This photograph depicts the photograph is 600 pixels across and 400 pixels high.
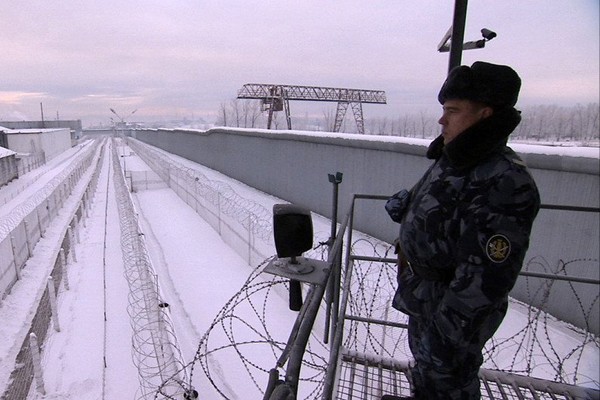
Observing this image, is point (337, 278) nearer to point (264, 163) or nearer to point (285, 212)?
point (285, 212)

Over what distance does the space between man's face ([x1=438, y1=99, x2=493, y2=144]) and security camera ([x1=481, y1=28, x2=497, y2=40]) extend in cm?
278

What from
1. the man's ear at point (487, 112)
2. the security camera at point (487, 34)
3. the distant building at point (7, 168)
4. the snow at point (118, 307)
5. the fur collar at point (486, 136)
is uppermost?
the security camera at point (487, 34)

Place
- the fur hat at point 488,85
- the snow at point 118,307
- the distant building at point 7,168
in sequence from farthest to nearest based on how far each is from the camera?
the distant building at point 7,168, the snow at point 118,307, the fur hat at point 488,85

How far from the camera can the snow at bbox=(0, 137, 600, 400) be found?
5234mm

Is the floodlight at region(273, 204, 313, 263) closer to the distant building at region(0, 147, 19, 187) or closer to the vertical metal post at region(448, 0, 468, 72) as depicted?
the vertical metal post at region(448, 0, 468, 72)

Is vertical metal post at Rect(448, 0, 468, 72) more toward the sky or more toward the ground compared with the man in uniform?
more toward the sky

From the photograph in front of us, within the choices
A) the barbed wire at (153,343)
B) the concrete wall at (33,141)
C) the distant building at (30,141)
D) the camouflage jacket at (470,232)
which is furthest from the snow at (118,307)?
the concrete wall at (33,141)

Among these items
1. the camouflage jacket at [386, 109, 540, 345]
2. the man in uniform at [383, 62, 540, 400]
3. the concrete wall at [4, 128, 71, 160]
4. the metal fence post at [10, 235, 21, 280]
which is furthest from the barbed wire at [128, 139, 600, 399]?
the concrete wall at [4, 128, 71, 160]

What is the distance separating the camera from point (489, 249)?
4.43ft

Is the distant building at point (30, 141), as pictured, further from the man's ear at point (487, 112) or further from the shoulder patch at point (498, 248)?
the shoulder patch at point (498, 248)

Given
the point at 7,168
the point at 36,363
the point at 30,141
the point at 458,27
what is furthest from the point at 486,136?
the point at 30,141

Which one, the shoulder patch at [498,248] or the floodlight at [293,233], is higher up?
the shoulder patch at [498,248]

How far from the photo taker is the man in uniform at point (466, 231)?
4.45ft

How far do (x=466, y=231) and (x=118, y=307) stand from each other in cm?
792
